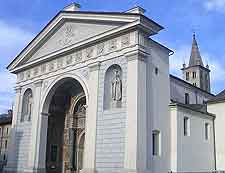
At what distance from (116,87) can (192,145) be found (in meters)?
6.08

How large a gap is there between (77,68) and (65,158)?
23.5 ft

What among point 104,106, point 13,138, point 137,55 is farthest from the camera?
point 13,138

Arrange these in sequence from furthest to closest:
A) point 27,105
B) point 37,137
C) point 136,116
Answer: point 27,105, point 37,137, point 136,116

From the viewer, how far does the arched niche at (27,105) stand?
2476 centimetres

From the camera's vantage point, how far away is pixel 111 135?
1756 cm

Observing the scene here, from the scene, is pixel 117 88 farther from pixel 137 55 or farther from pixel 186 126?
pixel 186 126

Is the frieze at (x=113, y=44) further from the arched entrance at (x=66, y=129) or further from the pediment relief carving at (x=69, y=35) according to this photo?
the arched entrance at (x=66, y=129)

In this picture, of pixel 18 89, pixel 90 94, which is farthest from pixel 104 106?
pixel 18 89

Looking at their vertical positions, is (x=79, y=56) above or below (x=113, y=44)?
below

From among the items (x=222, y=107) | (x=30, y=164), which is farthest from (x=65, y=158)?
(x=222, y=107)

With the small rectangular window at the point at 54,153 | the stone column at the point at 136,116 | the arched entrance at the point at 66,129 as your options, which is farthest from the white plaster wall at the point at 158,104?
the small rectangular window at the point at 54,153

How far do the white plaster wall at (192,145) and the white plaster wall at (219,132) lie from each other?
49 centimetres

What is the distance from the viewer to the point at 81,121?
24.0m

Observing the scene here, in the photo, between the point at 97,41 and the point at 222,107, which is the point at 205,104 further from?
the point at 97,41
